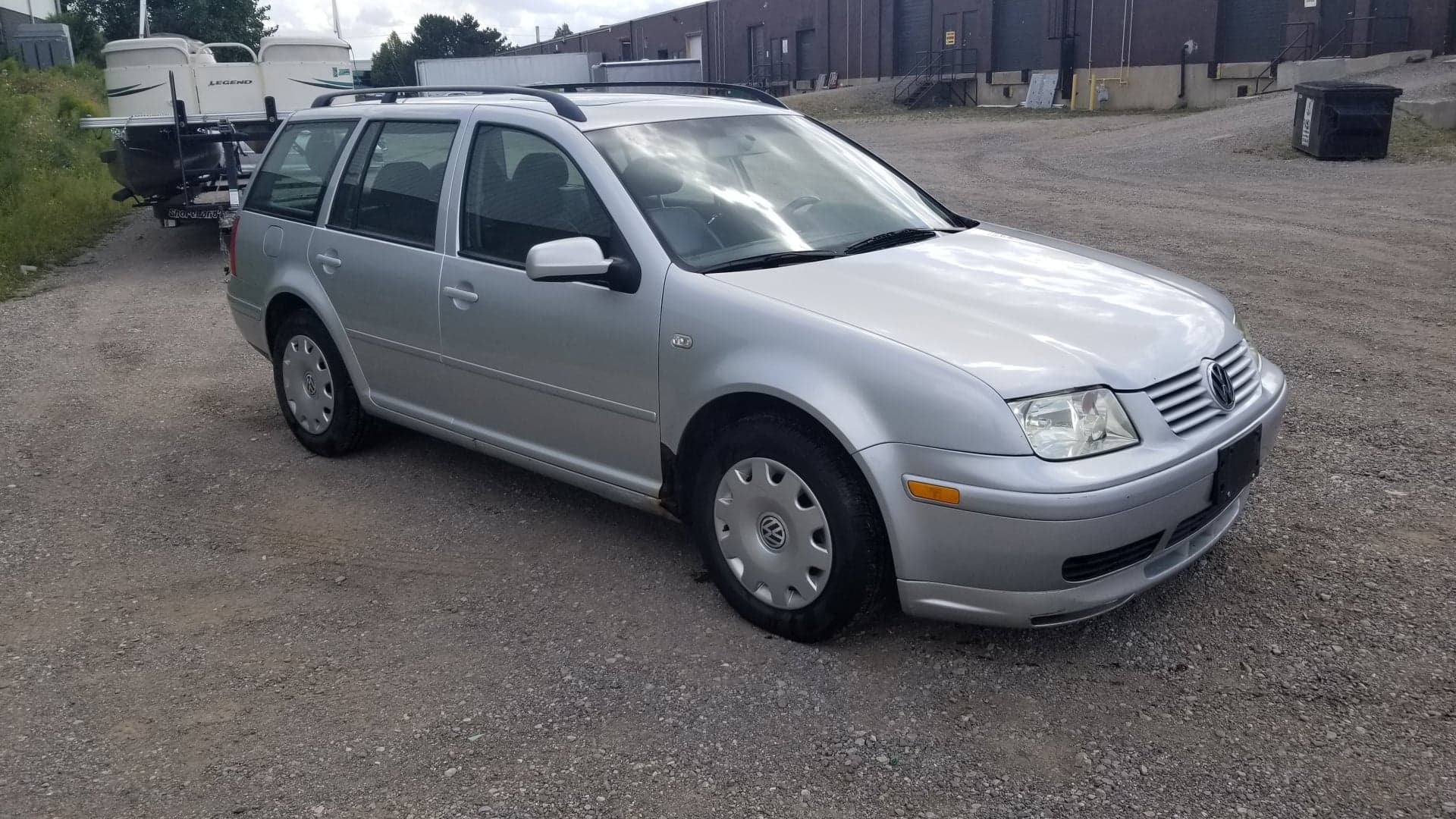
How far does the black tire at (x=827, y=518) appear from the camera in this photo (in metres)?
3.43

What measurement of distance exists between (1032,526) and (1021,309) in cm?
82

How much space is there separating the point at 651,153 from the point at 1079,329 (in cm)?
176

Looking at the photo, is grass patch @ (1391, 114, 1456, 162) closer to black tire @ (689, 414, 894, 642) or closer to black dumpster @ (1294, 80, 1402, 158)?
black dumpster @ (1294, 80, 1402, 158)

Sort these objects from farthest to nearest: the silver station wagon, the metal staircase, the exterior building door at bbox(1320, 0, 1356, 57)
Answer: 1. the metal staircase
2. the exterior building door at bbox(1320, 0, 1356, 57)
3. the silver station wagon

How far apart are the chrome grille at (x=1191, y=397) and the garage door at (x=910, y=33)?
46122 millimetres

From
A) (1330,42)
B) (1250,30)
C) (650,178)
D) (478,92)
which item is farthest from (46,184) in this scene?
(1250,30)

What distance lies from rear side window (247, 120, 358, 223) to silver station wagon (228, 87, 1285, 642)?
5 cm

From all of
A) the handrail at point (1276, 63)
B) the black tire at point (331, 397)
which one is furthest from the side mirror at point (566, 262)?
the handrail at point (1276, 63)

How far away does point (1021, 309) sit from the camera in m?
3.65

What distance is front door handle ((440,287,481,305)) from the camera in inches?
179

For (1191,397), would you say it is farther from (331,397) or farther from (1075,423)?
(331,397)

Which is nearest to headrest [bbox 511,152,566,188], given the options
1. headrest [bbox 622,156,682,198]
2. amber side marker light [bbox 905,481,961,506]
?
headrest [bbox 622,156,682,198]

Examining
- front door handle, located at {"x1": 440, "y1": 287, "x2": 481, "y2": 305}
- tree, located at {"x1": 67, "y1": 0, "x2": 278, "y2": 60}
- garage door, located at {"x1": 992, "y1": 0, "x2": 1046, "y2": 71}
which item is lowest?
front door handle, located at {"x1": 440, "y1": 287, "x2": 481, "y2": 305}

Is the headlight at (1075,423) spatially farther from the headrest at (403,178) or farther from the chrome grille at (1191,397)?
the headrest at (403,178)
